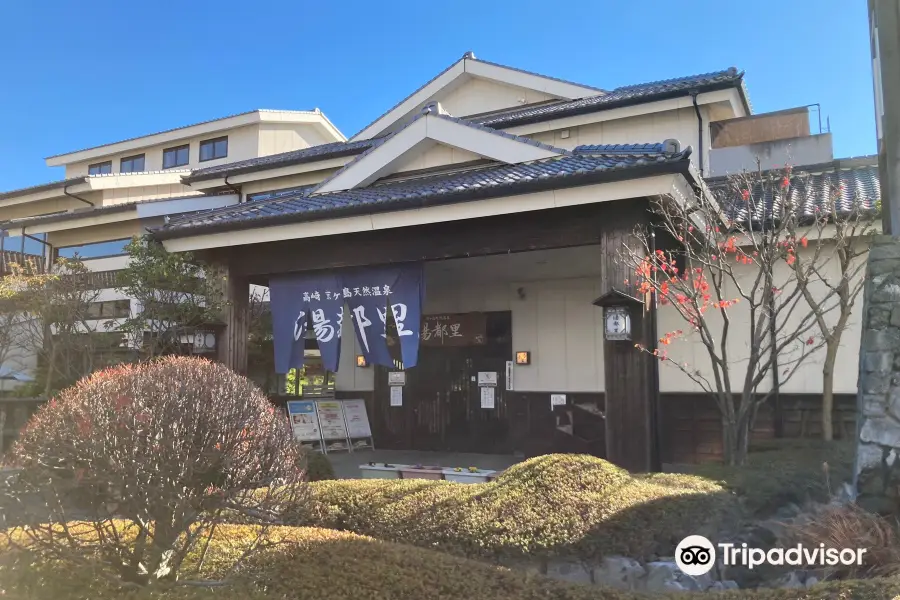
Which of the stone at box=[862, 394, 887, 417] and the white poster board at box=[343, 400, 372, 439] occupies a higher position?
the stone at box=[862, 394, 887, 417]

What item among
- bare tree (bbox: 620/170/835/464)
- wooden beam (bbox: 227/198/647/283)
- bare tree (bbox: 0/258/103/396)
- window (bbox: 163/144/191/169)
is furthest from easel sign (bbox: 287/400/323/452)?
window (bbox: 163/144/191/169)

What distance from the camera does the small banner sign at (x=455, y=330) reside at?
12320 mm

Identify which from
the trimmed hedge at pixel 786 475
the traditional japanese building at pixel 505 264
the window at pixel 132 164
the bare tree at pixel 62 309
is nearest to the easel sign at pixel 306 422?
the traditional japanese building at pixel 505 264

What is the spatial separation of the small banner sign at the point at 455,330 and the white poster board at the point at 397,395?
1110mm

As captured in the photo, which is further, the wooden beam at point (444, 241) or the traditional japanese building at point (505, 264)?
the wooden beam at point (444, 241)

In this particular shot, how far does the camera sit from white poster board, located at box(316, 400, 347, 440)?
12148mm

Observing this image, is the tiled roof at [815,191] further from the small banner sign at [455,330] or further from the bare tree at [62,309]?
the bare tree at [62,309]

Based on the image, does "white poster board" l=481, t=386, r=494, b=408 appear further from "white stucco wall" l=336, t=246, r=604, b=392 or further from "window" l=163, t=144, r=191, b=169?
"window" l=163, t=144, r=191, b=169

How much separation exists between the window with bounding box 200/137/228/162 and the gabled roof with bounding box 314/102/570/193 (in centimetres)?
1794

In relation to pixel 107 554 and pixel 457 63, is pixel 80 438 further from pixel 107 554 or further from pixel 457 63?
pixel 457 63

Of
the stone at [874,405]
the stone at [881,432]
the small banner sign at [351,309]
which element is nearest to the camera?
the stone at [881,432]

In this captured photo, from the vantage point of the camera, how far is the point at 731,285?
363 inches

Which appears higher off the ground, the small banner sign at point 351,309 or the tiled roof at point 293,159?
the tiled roof at point 293,159

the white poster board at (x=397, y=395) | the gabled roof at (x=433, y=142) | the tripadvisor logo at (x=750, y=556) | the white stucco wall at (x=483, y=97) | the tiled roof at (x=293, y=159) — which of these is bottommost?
the tripadvisor logo at (x=750, y=556)
